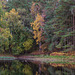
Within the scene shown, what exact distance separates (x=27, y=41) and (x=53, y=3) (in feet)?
34.4

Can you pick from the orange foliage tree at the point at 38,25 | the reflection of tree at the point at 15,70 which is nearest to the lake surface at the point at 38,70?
the reflection of tree at the point at 15,70

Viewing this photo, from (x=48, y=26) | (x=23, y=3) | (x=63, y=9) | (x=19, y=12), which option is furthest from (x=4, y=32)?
(x=23, y=3)

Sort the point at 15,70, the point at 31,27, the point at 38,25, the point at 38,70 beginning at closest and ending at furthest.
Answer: the point at 38,70 < the point at 15,70 < the point at 38,25 < the point at 31,27

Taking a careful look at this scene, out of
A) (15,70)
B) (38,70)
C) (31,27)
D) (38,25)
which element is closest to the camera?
(38,70)

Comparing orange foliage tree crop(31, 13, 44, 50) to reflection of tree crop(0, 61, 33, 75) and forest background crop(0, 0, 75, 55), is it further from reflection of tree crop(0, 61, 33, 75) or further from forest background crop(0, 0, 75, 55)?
reflection of tree crop(0, 61, 33, 75)

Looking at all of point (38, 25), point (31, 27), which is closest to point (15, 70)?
point (38, 25)

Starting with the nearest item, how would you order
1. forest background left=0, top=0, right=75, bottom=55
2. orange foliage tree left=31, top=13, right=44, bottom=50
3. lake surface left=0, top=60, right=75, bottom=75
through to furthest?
lake surface left=0, top=60, right=75, bottom=75, forest background left=0, top=0, right=75, bottom=55, orange foliage tree left=31, top=13, right=44, bottom=50

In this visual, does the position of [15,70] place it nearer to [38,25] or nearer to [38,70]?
[38,70]

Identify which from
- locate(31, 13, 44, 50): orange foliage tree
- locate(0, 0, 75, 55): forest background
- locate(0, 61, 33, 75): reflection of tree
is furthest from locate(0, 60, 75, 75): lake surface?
locate(31, 13, 44, 50): orange foliage tree

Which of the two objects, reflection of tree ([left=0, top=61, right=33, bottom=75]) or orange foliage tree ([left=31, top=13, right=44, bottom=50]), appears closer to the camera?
reflection of tree ([left=0, top=61, right=33, bottom=75])

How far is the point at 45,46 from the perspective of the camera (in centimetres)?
2942

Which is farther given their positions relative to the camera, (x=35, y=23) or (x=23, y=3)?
(x=23, y=3)

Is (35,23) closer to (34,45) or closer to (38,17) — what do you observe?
(38,17)

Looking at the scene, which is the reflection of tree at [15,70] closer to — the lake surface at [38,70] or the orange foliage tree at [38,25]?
the lake surface at [38,70]
